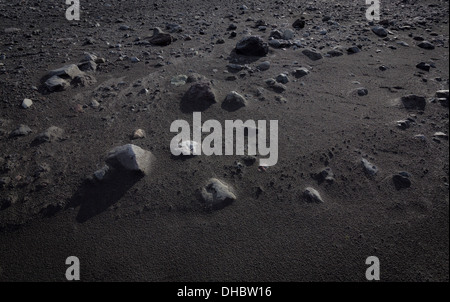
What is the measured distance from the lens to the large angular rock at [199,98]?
3.27 meters

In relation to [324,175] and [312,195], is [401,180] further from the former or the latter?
[312,195]

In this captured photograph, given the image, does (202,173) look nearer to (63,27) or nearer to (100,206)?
(100,206)

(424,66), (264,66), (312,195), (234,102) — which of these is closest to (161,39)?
(264,66)

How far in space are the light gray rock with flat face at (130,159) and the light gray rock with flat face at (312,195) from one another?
126 cm

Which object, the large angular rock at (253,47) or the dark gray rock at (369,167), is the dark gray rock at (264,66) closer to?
the large angular rock at (253,47)

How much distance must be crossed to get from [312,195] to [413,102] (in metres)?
1.78

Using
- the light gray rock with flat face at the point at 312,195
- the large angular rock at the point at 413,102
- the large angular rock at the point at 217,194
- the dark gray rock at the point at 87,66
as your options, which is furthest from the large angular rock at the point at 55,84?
the large angular rock at the point at 413,102

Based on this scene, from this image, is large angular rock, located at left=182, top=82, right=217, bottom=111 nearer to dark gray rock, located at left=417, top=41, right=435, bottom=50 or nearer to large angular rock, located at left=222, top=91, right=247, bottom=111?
large angular rock, located at left=222, top=91, right=247, bottom=111

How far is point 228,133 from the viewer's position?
117 inches

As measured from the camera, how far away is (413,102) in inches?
132

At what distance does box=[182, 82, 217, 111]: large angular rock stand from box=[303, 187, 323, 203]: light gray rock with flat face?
1361mm

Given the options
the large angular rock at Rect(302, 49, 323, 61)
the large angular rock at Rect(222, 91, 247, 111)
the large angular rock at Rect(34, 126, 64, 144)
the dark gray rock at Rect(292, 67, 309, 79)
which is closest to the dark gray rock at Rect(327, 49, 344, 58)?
the large angular rock at Rect(302, 49, 323, 61)

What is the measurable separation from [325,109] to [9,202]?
2.89 m

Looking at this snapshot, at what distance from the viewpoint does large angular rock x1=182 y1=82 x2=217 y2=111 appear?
327 centimetres
